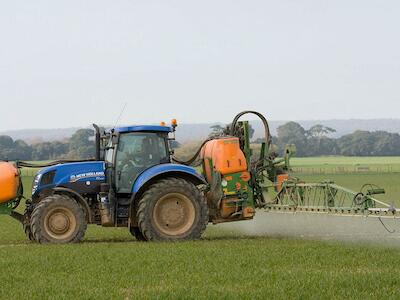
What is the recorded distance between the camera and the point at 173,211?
1672 centimetres

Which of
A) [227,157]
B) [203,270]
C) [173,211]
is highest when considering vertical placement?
[227,157]

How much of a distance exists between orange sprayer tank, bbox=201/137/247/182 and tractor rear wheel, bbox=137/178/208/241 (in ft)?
3.33

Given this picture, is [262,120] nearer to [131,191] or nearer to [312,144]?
[131,191]

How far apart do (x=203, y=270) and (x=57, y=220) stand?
16.4 feet

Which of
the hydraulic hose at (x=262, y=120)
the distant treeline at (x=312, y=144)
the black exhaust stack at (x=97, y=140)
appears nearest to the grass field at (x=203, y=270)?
the black exhaust stack at (x=97, y=140)

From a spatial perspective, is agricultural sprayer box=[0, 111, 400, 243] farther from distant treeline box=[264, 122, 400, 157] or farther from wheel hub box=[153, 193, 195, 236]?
distant treeline box=[264, 122, 400, 157]

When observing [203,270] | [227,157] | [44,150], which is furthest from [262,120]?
[44,150]

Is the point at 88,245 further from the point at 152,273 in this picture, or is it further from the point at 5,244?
the point at 152,273

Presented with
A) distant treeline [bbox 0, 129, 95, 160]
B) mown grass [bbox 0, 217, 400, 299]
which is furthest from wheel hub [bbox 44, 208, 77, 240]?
distant treeline [bbox 0, 129, 95, 160]

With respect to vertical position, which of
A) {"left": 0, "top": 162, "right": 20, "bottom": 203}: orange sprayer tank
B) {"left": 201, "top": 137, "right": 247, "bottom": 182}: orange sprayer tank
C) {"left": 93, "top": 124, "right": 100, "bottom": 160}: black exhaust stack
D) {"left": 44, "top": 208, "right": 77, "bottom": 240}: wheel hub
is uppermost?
{"left": 93, "top": 124, "right": 100, "bottom": 160}: black exhaust stack

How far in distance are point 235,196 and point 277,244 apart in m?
2.21

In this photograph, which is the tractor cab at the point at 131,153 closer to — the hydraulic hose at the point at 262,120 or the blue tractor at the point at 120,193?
the blue tractor at the point at 120,193

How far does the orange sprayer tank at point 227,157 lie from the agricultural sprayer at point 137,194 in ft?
0.07

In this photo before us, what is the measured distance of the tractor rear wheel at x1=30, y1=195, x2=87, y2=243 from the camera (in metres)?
16.1
